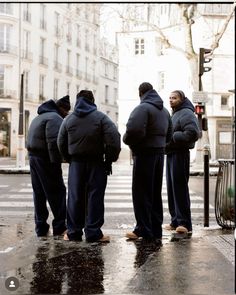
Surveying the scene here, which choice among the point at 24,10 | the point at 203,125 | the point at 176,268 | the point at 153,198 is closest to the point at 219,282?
the point at 176,268

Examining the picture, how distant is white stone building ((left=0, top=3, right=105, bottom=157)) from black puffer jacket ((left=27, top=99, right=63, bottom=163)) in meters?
32.4

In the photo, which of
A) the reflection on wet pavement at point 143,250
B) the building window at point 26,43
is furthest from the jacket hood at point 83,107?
the building window at point 26,43

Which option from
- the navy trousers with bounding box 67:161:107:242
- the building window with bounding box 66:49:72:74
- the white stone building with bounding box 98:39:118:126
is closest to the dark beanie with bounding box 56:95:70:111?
the navy trousers with bounding box 67:161:107:242

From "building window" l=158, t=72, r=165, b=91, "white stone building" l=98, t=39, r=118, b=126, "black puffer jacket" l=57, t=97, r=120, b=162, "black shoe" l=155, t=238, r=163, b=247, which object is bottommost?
"black shoe" l=155, t=238, r=163, b=247

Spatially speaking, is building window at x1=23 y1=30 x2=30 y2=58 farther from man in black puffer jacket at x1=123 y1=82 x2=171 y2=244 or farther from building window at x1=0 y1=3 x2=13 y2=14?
man in black puffer jacket at x1=123 y1=82 x2=171 y2=244

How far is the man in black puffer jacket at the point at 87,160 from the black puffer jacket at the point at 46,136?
0.27 meters

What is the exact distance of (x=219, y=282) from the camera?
4.30 metres

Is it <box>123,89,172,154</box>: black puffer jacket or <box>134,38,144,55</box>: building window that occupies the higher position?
<box>134,38,144,55</box>: building window

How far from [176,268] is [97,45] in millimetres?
59890

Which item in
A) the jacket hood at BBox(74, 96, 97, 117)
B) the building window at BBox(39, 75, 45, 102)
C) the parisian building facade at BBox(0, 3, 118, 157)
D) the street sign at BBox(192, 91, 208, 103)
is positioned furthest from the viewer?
the building window at BBox(39, 75, 45, 102)

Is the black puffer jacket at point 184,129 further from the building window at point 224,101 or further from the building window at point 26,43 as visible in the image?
the building window at point 26,43

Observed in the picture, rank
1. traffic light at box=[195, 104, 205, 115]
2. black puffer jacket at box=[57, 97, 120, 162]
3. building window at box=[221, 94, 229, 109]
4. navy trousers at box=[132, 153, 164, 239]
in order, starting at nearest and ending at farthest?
black puffer jacket at box=[57, 97, 120, 162] → navy trousers at box=[132, 153, 164, 239] → traffic light at box=[195, 104, 205, 115] → building window at box=[221, 94, 229, 109]

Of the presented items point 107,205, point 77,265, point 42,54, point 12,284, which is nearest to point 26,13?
point 42,54

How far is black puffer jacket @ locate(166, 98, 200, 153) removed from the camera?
681 centimetres
